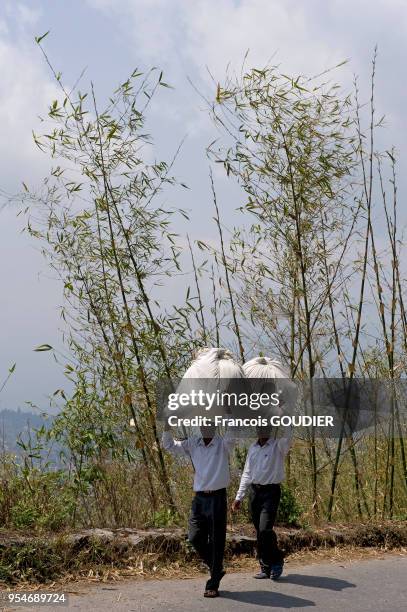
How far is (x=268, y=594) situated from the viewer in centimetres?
550

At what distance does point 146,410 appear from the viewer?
7129 mm

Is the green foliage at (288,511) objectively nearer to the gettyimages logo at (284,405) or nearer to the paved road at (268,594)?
the gettyimages logo at (284,405)

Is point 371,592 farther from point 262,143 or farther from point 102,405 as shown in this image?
point 262,143

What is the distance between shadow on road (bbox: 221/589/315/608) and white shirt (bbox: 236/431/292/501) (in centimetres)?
64

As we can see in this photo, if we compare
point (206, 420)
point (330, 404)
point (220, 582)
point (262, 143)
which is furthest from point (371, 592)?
point (262, 143)

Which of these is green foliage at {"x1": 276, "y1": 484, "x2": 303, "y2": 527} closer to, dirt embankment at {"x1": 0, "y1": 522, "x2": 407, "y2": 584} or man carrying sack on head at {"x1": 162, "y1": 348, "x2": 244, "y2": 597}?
dirt embankment at {"x1": 0, "y1": 522, "x2": 407, "y2": 584}

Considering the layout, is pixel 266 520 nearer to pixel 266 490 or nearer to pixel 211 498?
pixel 266 490

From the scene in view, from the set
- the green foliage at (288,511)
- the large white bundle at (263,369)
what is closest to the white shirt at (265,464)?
the large white bundle at (263,369)

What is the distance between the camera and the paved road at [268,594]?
522 cm

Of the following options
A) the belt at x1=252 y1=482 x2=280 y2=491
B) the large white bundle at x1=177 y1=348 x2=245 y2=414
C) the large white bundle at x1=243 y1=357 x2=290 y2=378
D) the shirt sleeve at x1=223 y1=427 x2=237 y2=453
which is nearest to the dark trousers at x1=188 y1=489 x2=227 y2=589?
the shirt sleeve at x1=223 y1=427 x2=237 y2=453

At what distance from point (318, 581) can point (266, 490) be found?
70 cm

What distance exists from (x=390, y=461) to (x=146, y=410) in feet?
8.37

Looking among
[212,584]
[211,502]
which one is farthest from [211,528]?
[212,584]

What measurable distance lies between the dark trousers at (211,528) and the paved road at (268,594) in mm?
201
